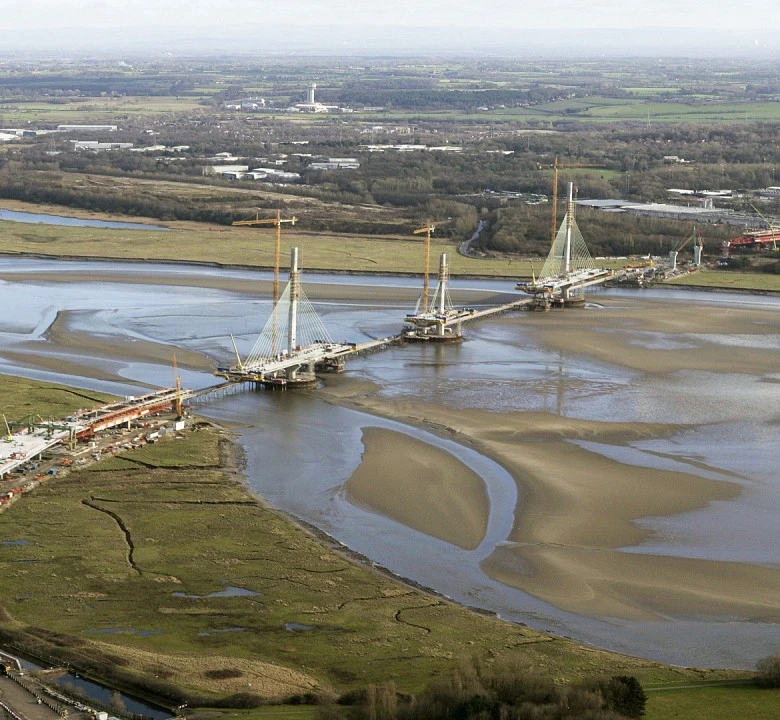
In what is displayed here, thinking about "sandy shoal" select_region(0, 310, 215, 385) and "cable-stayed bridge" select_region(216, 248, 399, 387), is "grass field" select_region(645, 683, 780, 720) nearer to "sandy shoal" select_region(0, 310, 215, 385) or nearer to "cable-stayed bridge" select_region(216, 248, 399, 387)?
"cable-stayed bridge" select_region(216, 248, 399, 387)

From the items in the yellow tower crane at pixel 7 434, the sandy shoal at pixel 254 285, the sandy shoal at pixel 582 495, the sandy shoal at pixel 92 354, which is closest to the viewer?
the sandy shoal at pixel 582 495

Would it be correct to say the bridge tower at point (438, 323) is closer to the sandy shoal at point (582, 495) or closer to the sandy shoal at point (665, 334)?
the sandy shoal at point (665, 334)

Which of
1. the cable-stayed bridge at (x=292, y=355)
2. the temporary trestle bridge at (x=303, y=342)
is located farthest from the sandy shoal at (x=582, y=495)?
the temporary trestle bridge at (x=303, y=342)

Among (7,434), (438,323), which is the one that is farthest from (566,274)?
(7,434)

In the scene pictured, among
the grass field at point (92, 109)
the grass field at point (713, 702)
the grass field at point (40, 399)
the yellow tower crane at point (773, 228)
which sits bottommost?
the grass field at point (40, 399)

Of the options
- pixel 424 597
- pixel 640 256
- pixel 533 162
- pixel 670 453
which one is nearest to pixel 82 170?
pixel 533 162

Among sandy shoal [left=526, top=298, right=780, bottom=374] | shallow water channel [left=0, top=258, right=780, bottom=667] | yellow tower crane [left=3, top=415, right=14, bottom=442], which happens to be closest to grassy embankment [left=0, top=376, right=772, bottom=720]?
shallow water channel [left=0, top=258, right=780, bottom=667]

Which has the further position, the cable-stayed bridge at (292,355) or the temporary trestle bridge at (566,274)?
the temporary trestle bridge at (566,274)

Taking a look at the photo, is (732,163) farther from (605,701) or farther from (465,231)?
(605,701)
